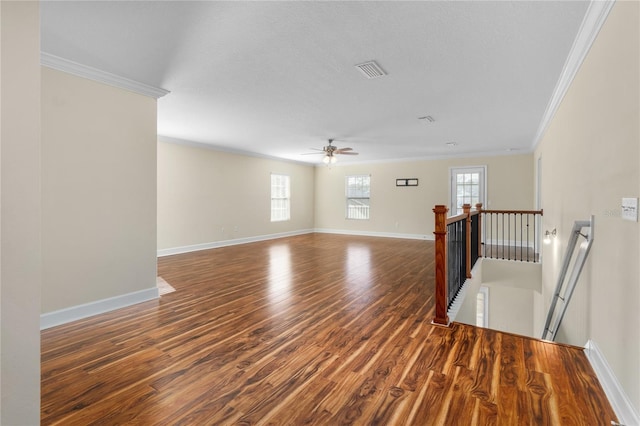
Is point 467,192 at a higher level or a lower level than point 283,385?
higher

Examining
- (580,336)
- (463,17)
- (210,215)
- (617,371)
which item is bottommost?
(580,336)

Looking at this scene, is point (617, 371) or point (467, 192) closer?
point (617, 371)

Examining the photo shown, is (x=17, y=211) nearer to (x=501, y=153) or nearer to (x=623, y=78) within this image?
(x=623, y=78)

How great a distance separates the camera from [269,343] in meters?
2.52

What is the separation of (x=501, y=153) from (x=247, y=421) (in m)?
8.45

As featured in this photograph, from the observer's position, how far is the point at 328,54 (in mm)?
2863

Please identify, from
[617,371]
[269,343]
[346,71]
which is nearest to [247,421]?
[269,343]

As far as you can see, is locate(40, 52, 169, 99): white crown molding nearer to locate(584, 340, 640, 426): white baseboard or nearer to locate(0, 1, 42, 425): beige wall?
locate(0, 1, 42, 425): beige wall

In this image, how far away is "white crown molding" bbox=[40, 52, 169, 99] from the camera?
9.47 ft

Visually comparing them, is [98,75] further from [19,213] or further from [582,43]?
[582,43]

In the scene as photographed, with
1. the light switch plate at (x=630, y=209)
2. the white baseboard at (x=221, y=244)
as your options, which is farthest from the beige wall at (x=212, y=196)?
the light switch plate at (x=630, y=209)

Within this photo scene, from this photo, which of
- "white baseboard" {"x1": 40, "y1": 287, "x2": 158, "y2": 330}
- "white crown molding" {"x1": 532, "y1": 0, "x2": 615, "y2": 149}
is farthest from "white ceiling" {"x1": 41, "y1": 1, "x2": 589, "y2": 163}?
"white baseboard" {"x1": 40, "y1": 287, "x2": 158, "y2": 330}

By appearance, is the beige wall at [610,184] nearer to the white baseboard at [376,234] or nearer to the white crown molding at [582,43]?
the white crown molding at [582,43]

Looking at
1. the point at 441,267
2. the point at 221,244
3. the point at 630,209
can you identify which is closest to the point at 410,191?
the point at 221,244
